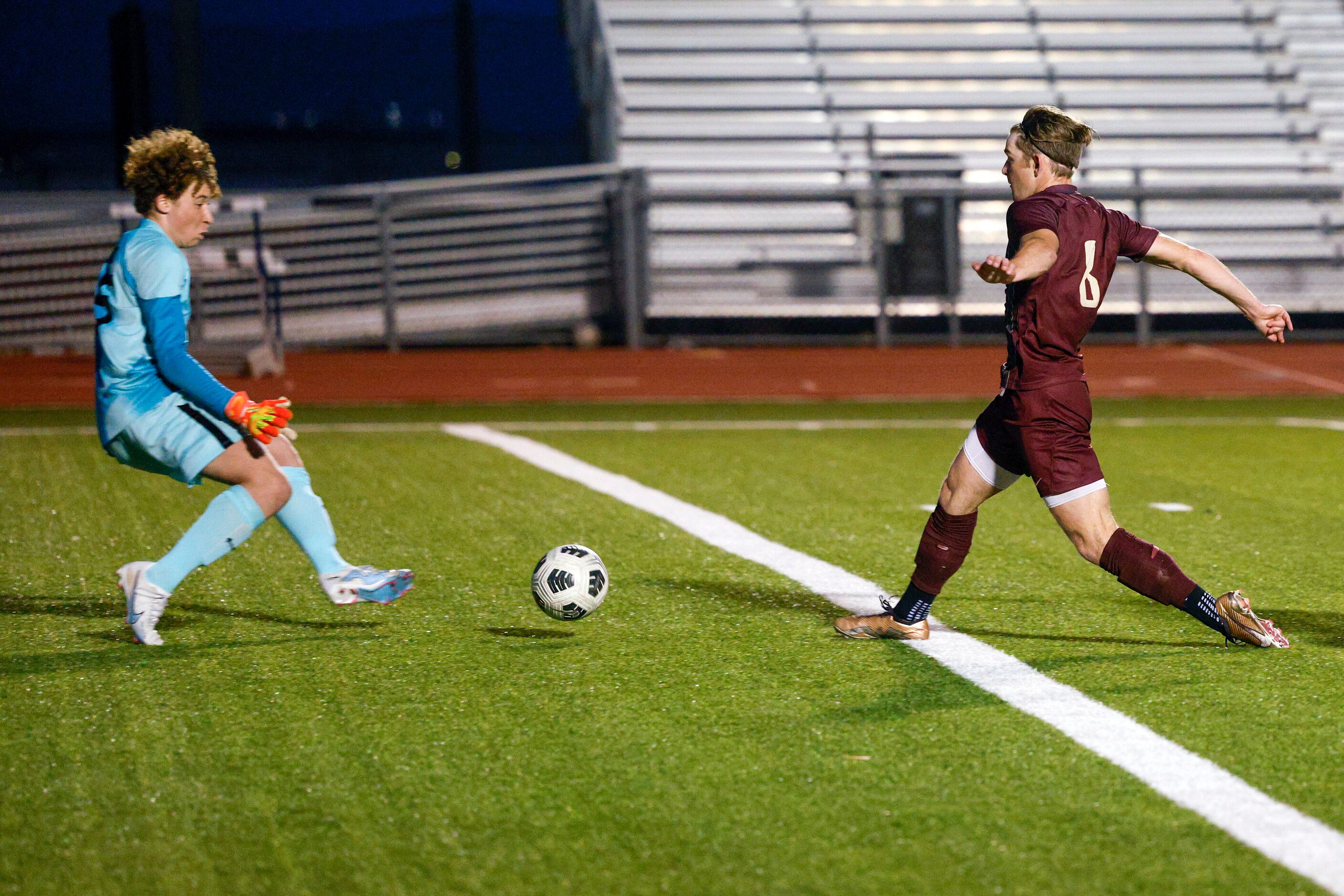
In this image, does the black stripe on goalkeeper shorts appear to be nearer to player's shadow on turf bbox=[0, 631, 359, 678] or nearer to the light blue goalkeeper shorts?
the light blue goalkeeper shorts

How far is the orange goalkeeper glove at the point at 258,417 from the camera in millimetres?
4582

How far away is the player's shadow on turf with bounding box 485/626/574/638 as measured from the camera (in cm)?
490

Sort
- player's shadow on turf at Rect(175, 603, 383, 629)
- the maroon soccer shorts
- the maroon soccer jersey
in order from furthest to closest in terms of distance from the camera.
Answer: player's shadow on turf at Rect(175, 603, 383, 629) → the maroon soccer shorts → the maroon soccer jersey

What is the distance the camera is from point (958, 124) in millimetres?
21297

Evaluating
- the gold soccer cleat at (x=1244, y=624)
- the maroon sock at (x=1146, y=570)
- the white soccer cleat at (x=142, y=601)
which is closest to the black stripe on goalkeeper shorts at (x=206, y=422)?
the white soccer cleat at (x=142, y=601)

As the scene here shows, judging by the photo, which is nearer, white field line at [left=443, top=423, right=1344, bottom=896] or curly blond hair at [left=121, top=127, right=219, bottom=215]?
white field line at [left=443, top=423, right=1344, bottom=896]

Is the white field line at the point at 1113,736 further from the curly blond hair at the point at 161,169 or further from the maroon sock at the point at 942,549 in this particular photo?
the curly blond hair at the point at 161,169

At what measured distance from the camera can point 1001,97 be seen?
2191cm

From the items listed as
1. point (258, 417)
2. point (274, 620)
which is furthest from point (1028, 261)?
point (274, 620)

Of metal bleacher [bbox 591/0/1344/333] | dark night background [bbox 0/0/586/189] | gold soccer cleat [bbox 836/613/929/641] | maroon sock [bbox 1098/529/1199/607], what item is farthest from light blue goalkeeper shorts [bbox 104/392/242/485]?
dark night background [bbox 0/0/586/189]

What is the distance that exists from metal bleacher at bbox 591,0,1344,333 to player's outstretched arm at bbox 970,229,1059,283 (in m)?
13.1

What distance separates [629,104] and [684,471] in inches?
531

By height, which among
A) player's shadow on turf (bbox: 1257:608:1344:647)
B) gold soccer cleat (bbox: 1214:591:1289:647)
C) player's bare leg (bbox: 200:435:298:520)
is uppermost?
player's bare leg (bbox: 200:435:298:520)

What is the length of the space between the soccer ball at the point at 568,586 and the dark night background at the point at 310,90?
966 inches
